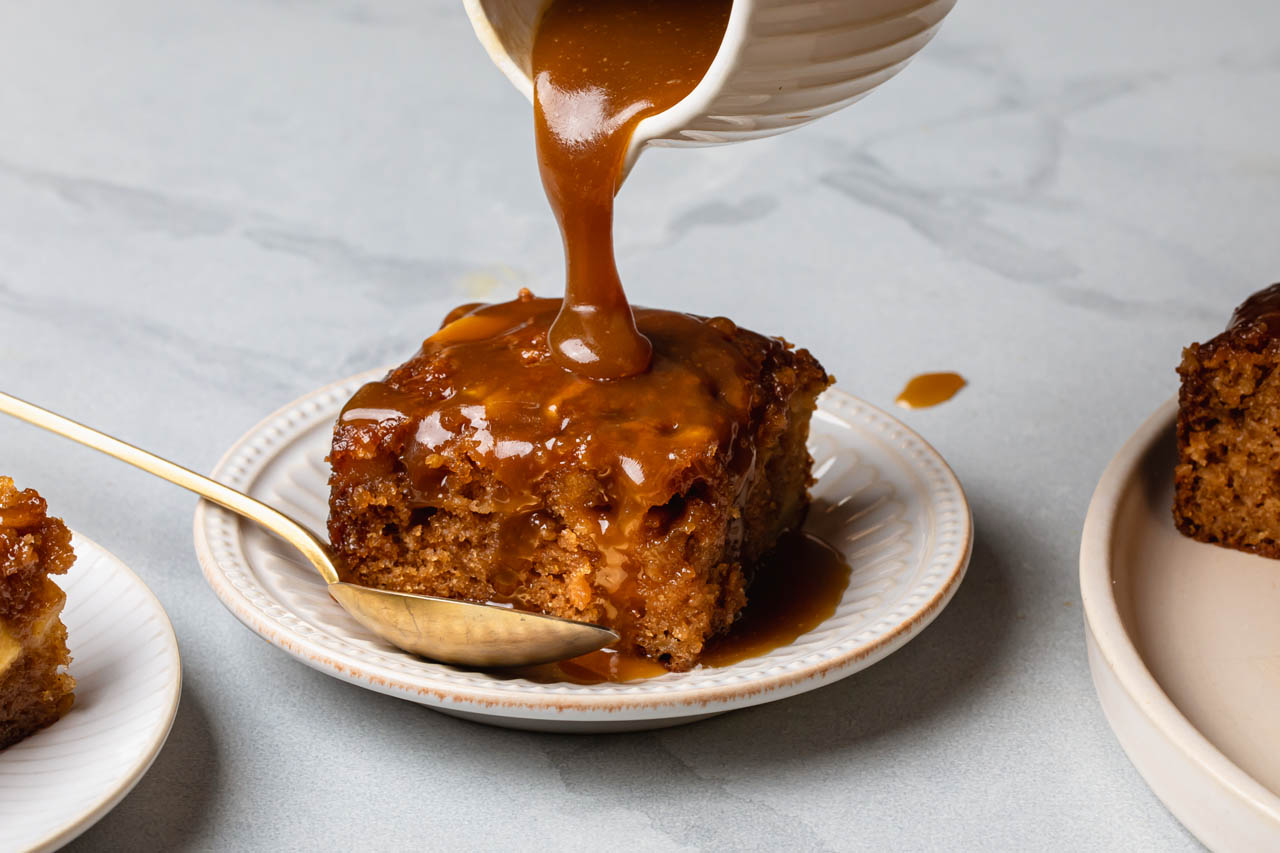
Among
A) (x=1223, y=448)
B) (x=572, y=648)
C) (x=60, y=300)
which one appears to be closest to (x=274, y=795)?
(x=572, y=648)

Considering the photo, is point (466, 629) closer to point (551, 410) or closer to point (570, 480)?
point (570, 480)

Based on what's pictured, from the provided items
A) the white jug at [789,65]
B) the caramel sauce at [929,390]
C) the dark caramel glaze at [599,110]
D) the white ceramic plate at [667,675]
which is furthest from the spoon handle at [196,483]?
the caramel sauce at [929,390]

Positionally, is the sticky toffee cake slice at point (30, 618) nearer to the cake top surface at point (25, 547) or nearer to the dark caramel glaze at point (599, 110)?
the cake top surface at point (25, 547)

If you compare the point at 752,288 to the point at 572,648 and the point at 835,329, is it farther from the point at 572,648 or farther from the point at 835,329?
the point at 572,648

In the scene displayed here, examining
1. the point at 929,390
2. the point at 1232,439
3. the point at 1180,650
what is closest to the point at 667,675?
the point at 1180,650

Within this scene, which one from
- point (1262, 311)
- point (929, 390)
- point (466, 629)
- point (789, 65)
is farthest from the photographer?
point (929, 390)

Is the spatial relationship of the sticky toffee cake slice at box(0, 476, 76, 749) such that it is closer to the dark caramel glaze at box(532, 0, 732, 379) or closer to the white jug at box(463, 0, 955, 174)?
the dark caramel glaze at box(532, 0, 732, 379)
